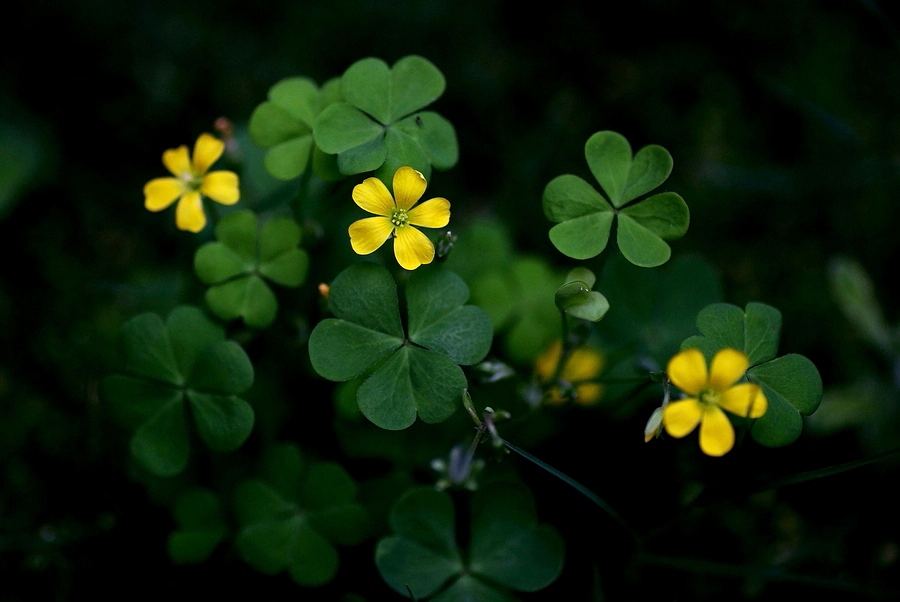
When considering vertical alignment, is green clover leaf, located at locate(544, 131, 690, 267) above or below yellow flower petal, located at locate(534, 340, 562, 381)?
above

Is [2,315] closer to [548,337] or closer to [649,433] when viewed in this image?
[548,337]

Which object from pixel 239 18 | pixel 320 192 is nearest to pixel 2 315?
pixel 320 192

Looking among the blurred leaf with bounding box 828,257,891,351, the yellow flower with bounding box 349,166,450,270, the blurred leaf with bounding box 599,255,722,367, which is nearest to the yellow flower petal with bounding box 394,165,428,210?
the yellow flower with bounding box 349,166,450,270

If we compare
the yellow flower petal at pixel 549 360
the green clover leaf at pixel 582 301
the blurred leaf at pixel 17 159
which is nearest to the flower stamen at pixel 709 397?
the green clover leaf at pixel 582 301

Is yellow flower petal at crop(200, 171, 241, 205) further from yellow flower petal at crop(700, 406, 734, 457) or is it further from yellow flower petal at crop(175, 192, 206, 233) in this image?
yellow flower petal at crop(700, 406, 734, 457)

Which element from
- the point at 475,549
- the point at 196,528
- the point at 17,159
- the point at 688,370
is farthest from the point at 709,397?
the point at 17,159

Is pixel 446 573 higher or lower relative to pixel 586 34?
lower
